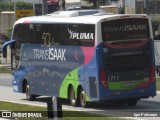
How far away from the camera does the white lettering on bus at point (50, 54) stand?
23652 millimetres

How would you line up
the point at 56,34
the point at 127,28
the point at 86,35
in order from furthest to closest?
the point at 56,34
the point at 86,35
the point at 127,28

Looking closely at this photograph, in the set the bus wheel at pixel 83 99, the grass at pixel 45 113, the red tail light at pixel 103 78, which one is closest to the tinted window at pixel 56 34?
the red tail light at pixel 103 78

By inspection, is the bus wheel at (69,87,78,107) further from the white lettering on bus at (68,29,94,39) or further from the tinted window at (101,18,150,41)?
the tinted window at (101,18,150,41)

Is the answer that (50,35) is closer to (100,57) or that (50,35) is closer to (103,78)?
(100,57)

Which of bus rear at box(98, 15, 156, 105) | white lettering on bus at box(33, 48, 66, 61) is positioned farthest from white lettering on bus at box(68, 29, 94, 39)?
white lettering on bus at box(33, 48, 66, 61)

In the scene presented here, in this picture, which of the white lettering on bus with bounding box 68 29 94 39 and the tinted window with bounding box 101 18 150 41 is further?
the white lettering on bus with bounding box 68 29 94 39

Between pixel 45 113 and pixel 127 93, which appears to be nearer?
pixel 45 113

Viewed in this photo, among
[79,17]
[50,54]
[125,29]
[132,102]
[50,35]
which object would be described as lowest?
[132,102]

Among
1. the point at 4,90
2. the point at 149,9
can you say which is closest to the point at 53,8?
the point at 149,9

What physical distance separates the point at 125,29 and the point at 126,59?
985 millimetres

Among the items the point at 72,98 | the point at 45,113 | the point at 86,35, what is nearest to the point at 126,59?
the point at 86,35

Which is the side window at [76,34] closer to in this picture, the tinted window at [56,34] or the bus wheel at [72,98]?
the tinted window at [56,34]

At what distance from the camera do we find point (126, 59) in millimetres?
21812

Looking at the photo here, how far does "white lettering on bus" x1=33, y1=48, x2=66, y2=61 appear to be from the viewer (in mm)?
23652
